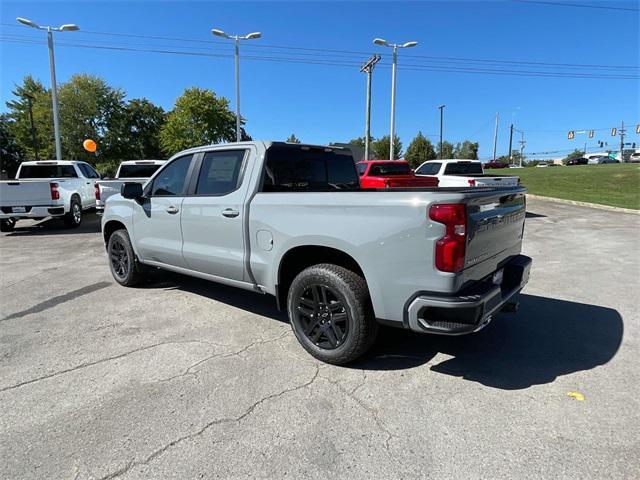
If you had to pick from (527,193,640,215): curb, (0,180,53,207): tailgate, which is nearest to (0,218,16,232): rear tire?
(0,180,53,207): tailgate

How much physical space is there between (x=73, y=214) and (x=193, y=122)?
3758cm

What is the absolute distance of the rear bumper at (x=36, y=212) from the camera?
10586 mm

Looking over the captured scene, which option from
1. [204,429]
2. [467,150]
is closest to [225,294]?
[204,429]

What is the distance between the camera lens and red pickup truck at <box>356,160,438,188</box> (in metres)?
10.1

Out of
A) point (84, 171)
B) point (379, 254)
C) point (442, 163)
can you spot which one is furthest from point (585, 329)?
point (84, 171)

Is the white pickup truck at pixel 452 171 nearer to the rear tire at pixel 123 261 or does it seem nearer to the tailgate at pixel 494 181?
the tailgate at pixel 494 181

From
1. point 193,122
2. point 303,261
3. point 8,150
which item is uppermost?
point 193,122

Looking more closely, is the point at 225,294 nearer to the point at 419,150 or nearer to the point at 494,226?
the point at 494,226

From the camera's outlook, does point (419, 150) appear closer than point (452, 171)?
No

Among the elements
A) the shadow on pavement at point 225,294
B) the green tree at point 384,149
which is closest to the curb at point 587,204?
the shadow on pavement at point 225,294

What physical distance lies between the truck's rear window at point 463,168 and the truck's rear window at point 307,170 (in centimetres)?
923

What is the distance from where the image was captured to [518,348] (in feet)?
12.2

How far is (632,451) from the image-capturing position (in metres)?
2.36

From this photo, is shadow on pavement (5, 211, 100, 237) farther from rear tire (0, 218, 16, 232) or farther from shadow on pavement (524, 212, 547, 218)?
shadow on pavement (524, 212, 547, 218)
